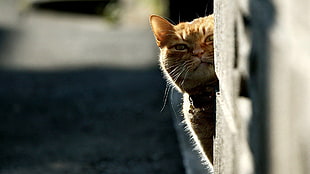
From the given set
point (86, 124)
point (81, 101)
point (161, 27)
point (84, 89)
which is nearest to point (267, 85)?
point (161, 27)

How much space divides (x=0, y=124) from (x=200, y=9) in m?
3.84

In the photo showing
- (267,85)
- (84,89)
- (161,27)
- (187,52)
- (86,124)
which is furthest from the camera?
(84,89)

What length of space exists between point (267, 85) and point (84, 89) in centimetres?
647

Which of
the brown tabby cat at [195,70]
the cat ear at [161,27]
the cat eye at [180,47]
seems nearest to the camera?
the brown tabby cat at [195,70]

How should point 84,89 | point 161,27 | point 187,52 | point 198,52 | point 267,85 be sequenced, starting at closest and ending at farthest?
point 267,85 < point 198,52 < point 187,52 < point 161,27 < point 84,89

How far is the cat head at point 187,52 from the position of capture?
155 inches

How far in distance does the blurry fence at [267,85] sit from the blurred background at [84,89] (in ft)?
5.30

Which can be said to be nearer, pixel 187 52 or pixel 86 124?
pixel 187 52

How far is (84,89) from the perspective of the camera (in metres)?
8.23

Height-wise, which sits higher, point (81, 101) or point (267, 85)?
point (267, 85)

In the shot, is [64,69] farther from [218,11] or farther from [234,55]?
[234,55]

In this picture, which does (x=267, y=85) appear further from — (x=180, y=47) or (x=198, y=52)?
(x=180, y=47)

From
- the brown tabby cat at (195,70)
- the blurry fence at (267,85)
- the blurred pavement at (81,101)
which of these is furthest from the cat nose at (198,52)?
the blurred pavement at (81,101)

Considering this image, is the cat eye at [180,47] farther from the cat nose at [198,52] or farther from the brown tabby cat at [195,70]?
the cat nose at [198,52]
